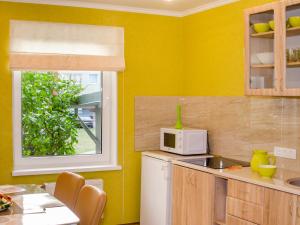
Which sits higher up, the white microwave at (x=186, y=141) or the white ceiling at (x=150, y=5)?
the white ceiling at (x=150, y=5)

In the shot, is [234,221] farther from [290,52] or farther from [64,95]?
[64,95]

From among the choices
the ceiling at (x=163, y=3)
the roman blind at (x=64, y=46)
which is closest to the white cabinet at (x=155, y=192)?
the roman blind at (x=64, y=46)

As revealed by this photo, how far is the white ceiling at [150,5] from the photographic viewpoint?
13.9ft

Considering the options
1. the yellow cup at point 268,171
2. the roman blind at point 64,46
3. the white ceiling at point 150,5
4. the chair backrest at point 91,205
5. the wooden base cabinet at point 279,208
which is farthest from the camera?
the white ceiling at point 150,5

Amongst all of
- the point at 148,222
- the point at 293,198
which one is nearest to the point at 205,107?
the point at 148,222

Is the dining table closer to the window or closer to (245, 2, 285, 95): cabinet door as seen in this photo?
the window

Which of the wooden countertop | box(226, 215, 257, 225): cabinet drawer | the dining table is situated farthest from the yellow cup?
the dining table

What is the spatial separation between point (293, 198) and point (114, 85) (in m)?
2.41

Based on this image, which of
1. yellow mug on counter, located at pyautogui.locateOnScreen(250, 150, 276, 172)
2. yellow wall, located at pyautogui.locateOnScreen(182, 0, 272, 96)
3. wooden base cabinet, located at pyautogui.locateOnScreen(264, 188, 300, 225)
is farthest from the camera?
yellow wall, located at pyautogui.locateOnScreen(182, 0, 272, 96)

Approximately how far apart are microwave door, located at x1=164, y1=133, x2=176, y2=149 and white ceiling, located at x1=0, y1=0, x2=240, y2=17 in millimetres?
1323

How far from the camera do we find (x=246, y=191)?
10.1ft

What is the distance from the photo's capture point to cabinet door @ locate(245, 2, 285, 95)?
3.12 metres

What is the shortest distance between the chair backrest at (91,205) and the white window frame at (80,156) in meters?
1.58

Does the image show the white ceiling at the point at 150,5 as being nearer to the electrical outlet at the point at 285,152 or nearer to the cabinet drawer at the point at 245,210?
the electrical outlet at the point at 285,152
